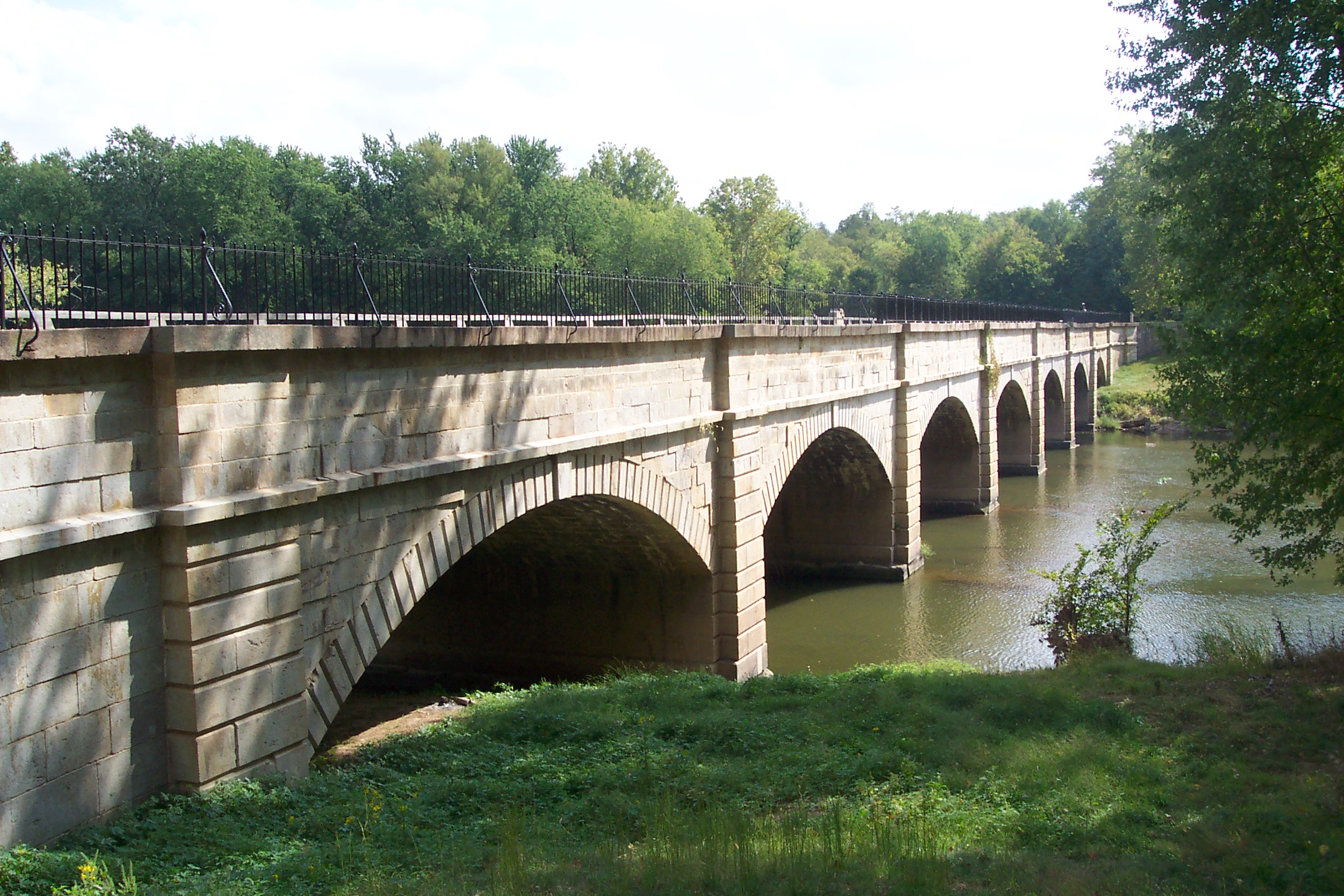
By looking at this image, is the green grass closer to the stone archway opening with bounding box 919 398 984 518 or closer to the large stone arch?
the stone archway opening with bounding box 919 398 984 518

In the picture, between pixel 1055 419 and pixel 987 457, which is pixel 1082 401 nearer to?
pixel 1055 419

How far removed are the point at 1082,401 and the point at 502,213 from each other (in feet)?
90.0

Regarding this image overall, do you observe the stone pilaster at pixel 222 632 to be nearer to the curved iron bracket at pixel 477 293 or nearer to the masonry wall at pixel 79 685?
the masonry wall at pixel 79 685

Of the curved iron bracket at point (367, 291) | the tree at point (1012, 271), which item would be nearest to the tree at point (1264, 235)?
the curved iron bracket at point (367, 291)

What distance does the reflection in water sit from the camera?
1680 cm

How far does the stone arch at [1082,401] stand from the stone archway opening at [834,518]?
28.9 meters

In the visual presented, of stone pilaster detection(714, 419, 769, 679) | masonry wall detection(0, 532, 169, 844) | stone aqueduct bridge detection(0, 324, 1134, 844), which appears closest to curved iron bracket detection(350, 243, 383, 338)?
stone aqueduct bridge detection(0, 324, 1134, 844)

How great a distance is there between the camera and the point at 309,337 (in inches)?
304

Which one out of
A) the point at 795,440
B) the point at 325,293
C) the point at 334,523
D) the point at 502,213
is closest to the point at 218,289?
the point at 334,523

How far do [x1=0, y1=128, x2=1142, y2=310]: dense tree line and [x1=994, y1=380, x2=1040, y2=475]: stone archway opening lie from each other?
45.0ft

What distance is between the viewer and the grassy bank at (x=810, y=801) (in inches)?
231

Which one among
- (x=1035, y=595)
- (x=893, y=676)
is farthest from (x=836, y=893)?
(x=1035, y=595)

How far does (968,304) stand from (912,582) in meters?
12.6

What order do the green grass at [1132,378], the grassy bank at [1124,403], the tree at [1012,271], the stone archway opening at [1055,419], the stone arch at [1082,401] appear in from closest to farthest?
Answer: the stone archway opening at [1055,419], the grassy bank at [1124,403], the stone arch at [1082,401], the green grass at [1132,378], the tree at [1012,271]
